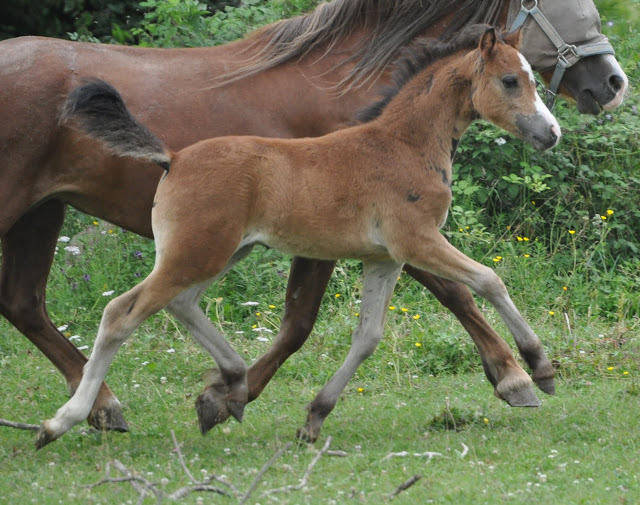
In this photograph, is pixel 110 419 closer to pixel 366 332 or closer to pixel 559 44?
pixel 366 332

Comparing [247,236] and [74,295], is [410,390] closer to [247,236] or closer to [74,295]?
[247,236]

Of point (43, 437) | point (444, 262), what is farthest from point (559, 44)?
point (43, 437)

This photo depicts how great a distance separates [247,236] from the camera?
190 inches

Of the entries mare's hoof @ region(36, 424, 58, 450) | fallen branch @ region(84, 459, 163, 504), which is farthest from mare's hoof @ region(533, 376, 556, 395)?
mare's hoof @ region(36, 424, 58, 450)

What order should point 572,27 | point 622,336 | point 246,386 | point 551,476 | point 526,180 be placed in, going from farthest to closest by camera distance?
point 526,180 → point 622,336 → point 572,27 → point 246,386 → point 551,476

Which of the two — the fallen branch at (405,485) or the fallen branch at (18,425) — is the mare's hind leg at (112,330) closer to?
the fallen branch at (18,425)

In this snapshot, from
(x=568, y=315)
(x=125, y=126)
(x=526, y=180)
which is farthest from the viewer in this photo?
(x=526, y=180)

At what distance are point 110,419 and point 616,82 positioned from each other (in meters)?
3.16

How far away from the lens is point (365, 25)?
5699 millimetres

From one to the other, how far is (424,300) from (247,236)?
3.14m

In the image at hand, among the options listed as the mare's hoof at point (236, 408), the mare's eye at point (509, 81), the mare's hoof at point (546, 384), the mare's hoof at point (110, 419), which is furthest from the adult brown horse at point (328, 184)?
the mare's hoof at point (110, 419)

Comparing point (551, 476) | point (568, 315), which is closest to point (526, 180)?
point (568, 315)

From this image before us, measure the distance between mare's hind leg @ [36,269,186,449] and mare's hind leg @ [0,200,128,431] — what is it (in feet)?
3.53

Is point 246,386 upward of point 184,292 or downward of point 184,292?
downward
